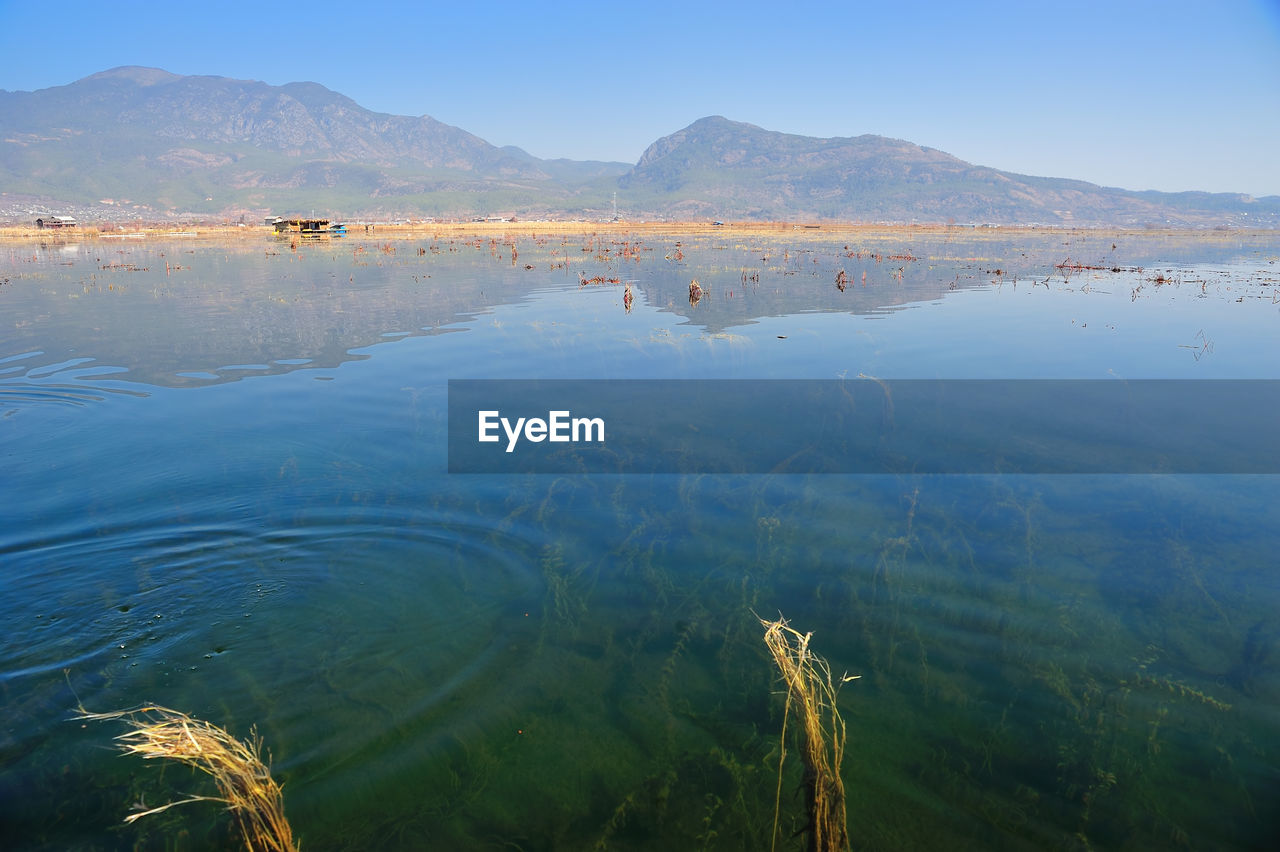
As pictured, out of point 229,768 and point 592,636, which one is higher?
point 229,768

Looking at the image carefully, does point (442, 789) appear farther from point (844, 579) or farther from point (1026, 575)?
point (1026, 575)

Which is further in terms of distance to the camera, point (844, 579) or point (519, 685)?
point (844, 579)

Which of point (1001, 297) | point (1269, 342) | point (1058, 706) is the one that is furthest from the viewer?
point (1001, 297)

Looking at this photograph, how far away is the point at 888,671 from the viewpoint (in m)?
6.71

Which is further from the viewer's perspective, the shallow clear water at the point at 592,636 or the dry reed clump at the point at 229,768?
the shallow clear water at the point at 592,636

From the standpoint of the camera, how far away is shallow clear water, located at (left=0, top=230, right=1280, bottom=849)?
17.3ft

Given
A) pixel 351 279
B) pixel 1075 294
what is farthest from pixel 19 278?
pixel 1075 294

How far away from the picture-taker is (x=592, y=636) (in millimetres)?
7270

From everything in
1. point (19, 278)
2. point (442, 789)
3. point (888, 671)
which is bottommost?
point (442, 789)

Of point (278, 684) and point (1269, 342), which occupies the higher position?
point (1269, 342)

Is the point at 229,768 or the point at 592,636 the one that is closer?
the point at 229,768

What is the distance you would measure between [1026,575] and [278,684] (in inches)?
345

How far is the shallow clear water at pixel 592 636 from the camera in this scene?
5.28m

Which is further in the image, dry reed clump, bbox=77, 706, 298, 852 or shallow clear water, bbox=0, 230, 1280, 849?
shallow clear water, bbox=0, 230, 1280, 849
